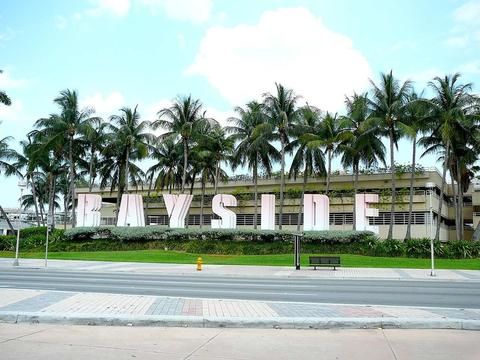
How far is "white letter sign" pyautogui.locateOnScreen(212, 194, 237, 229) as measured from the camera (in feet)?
132

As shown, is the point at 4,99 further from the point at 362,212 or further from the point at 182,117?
the point at 362,212

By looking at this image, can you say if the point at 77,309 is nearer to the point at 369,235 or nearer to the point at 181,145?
the point at 369,235

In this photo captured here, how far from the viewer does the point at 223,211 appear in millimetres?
41031

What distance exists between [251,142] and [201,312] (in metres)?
39.2

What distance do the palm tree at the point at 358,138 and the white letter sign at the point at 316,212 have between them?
5.74 m

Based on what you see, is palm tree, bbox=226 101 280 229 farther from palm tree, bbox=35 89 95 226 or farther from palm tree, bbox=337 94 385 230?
palm tree, bbox=35 89 95 226

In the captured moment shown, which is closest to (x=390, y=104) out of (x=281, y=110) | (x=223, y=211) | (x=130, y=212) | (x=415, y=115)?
(x=415, y=115)

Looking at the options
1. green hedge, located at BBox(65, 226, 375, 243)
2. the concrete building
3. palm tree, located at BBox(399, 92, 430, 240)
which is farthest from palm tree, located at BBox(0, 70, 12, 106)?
palm tree, located at BBox(399, 92, 430, 240)

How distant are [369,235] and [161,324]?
1234 inches

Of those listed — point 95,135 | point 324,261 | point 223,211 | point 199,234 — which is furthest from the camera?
point 95,135

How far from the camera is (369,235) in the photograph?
37812 mm

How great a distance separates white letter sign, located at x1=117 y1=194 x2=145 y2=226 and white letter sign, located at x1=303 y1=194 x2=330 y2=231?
15.3 metres

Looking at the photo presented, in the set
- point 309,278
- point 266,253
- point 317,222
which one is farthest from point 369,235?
point 309,278

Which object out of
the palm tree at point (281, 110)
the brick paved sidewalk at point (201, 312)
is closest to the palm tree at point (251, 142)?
the palm tree at point (281, 110)
